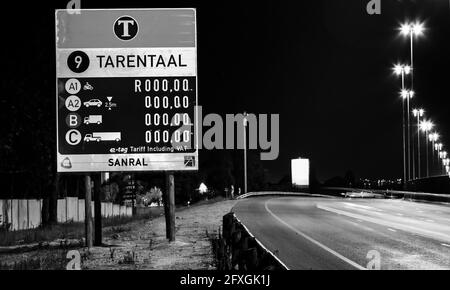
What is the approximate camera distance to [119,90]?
1783 cm

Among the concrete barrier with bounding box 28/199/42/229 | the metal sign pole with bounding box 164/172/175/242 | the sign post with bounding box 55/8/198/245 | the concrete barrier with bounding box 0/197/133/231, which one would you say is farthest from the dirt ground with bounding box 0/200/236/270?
the concrete barrier with bounding box 28/199/42/229

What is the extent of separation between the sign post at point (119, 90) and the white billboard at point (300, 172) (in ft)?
292

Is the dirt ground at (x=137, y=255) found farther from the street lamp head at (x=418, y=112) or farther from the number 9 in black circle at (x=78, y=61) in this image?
the street lamp head at (x=418, y=112)

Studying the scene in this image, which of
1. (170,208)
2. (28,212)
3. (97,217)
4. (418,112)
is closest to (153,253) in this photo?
(170,208)

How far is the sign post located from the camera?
58.0 feet

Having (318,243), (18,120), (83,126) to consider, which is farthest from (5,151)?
(318,243)

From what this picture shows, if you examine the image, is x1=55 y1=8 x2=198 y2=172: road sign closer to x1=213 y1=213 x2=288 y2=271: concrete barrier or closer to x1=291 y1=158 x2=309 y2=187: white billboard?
x1=213 y1=213 x2=288 y2=271: concrete barrier

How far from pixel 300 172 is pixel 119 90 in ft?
296

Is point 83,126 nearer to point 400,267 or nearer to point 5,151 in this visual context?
point 400,267

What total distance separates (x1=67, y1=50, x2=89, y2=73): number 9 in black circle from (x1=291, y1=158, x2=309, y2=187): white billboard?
294 ft

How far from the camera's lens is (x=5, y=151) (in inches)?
1268

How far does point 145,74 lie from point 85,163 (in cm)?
311

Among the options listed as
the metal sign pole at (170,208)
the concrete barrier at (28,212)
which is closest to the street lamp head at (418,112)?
the concrete barrier at (28,212)

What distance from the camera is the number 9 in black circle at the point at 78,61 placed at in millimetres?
17766
